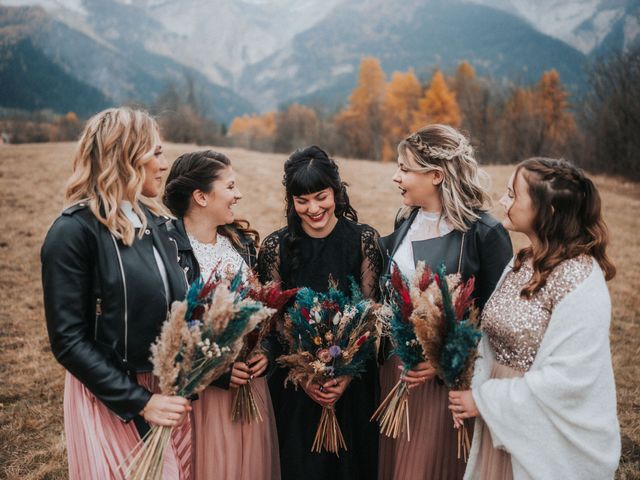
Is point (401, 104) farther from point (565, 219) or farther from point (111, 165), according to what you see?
point (111, 165)

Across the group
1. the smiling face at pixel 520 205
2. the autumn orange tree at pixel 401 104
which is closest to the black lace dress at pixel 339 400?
the smiling face at pixel 520 205

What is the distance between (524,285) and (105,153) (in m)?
2.43

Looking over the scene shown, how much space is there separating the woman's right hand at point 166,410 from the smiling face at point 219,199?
1.46 meters

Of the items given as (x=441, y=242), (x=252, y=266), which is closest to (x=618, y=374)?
(x=441, y=242)

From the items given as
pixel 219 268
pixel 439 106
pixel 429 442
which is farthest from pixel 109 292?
pixel 439 106

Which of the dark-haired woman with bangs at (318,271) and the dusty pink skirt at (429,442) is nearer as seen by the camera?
the dusty pink skirt at (429,442)

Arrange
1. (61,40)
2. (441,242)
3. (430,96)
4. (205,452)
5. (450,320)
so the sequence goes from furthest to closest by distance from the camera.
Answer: (61,40), (430,96), (441,242), (205,452), (450,320)

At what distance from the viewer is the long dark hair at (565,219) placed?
2395 mm

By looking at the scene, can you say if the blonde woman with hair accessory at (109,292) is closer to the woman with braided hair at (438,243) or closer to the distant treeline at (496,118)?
the woman with braided hair at (438,243)

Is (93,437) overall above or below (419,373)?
below

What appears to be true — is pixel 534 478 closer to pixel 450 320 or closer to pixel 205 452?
→ pixel 450 320

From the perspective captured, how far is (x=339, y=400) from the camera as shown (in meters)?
3.42

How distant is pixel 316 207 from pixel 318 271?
507 mm

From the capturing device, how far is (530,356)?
2488 millimetres
